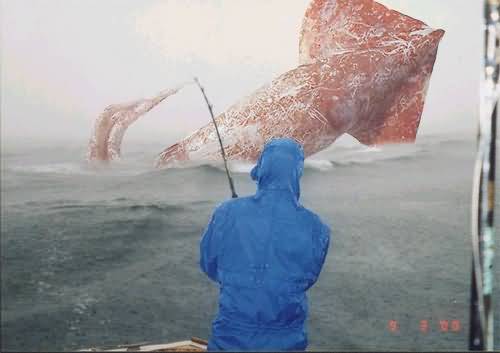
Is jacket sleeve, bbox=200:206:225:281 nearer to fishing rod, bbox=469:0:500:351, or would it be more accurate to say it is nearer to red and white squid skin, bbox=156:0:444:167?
fishing rod, bbox=469:0:500:351

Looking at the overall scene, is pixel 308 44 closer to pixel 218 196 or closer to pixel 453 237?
pixel 218 196

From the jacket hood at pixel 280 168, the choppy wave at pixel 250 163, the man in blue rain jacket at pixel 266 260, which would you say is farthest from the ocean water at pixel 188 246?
the jacket hood at pixel 280 168

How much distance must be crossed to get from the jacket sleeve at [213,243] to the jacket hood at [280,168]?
0.45 ft

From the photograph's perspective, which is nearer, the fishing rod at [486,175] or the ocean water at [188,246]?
the fishing rod at [486,175]

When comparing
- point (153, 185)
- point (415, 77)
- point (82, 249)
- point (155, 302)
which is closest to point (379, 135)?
point (415, 77)

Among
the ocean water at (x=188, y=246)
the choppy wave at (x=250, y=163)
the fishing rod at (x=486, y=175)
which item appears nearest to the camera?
the fishing rod at (x=486, y=175)

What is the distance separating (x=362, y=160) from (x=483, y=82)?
143 cm

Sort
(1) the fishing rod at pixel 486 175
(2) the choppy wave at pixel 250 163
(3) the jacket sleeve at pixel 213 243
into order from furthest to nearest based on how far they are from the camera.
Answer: (2) the choppy wave at pixel 250 163, (3) the jacket sleeve at pixel 213 243, (1) the fishing rod at pixel 486 175

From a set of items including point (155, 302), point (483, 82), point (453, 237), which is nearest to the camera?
point (483, 82)

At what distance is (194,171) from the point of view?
2529 mm

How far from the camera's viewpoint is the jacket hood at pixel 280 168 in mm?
1257
